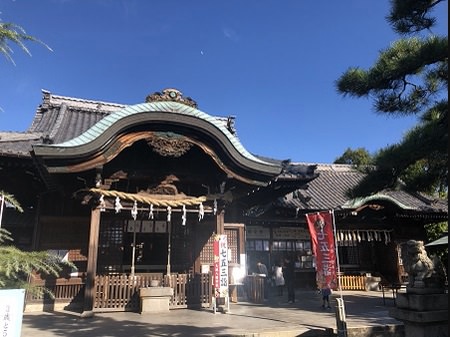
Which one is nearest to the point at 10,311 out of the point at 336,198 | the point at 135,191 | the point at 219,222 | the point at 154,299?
the point at 154,299

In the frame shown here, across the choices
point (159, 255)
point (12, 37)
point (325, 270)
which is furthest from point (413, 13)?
point (159, 255)

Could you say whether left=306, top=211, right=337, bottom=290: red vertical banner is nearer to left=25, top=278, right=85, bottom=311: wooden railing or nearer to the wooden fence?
the wooden fence

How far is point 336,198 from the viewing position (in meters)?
20.5

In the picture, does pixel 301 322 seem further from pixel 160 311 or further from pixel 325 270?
pixel 160 311

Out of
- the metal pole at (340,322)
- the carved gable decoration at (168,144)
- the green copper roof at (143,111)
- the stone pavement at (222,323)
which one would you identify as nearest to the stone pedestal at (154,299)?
the stone pavement at (222,323)

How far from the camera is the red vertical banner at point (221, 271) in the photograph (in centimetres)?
1079

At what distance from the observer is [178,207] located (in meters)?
11.9

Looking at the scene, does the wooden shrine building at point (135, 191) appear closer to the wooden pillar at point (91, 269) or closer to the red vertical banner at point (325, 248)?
the wooden pillar at point (91, 269)

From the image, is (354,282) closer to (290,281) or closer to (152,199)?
(290,281)

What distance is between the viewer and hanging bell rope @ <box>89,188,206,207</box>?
1086cm

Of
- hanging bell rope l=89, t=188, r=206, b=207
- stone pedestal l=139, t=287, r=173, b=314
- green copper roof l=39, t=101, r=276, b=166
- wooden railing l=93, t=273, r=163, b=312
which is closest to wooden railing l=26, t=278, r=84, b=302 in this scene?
wooden railing l=93, t=273, r=163, b=312

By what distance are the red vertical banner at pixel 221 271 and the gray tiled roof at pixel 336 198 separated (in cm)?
681

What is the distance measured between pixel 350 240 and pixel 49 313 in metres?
13.8

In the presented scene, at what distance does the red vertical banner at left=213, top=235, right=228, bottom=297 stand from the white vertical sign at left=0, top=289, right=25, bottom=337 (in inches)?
271
